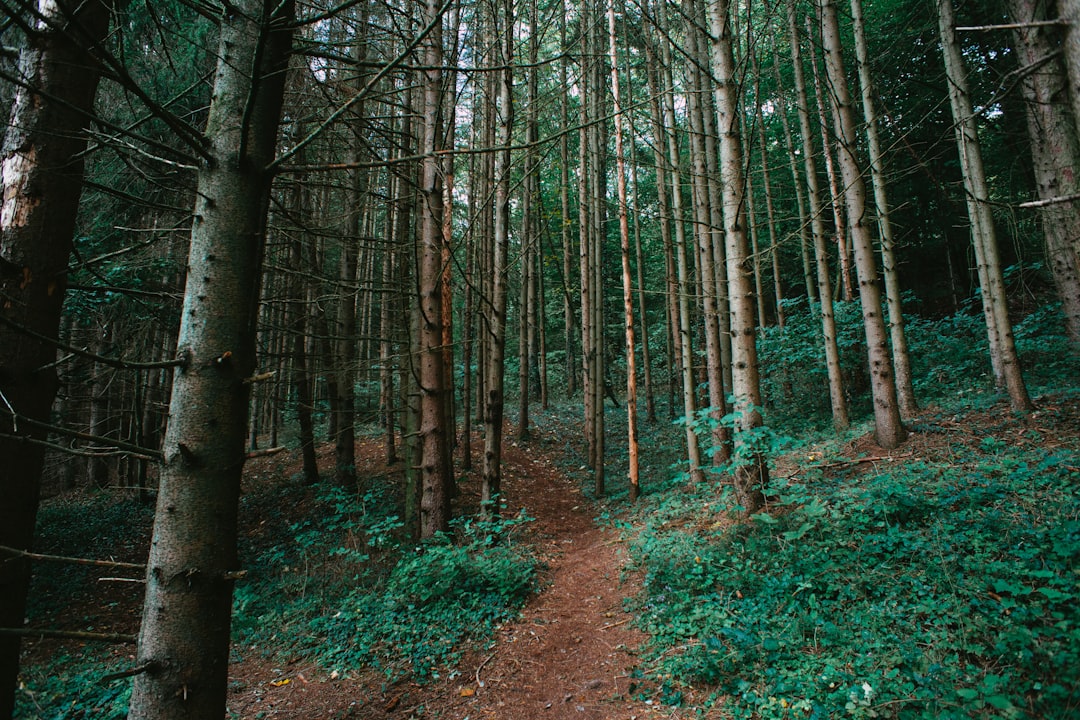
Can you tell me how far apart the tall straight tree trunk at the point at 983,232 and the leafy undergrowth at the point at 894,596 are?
49.0 inches

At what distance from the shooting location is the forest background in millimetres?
1891

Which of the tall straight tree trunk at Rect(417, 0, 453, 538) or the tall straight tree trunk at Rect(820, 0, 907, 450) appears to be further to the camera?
the tall straight tree trunk at Rect(820, 0, 907, 450)

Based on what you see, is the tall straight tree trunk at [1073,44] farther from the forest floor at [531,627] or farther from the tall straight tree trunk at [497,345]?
the tall straight tree trunk at [497,345]

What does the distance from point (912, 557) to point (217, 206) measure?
5.31m

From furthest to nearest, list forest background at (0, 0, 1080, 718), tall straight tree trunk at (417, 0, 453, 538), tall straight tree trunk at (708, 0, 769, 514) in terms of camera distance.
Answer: tall straight tree trunk at (417, 0, 453, 538)
tall straight tree trunk at (708, 0, 769, 514)
forest background at (0, 0, 1080, 718)

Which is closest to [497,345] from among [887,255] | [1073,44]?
[1073,44]

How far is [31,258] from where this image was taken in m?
2.98

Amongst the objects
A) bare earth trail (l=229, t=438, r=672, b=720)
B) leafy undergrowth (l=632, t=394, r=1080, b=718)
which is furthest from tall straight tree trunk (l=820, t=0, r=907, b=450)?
bare earth trail (l=229, t=438, r=672, b=720)

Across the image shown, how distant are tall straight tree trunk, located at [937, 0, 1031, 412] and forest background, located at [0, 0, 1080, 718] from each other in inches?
2.5

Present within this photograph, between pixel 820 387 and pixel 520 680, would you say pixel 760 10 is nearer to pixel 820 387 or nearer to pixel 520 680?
pixel 820 387

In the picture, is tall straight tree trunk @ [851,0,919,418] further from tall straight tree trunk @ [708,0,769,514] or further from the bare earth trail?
the bare earth trail

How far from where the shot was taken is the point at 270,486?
38.4 ft

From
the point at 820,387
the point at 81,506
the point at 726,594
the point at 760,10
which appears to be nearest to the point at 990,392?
the point at 820,387

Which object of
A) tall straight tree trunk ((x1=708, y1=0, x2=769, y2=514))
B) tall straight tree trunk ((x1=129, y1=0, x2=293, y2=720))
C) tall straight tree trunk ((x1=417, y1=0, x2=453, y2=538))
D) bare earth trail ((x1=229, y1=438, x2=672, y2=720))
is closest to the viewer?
tall straight tree trunk ((x1=129, y1=0, x2=293, y2=720))
